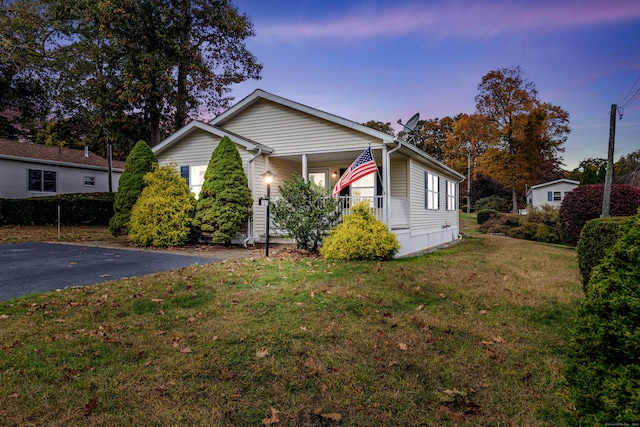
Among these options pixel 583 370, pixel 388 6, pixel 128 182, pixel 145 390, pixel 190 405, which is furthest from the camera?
pixel 388 6

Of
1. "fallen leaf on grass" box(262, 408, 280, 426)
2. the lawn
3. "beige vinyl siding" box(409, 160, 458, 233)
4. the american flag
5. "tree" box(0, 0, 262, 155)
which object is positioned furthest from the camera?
"tree" box(0, 0, 262, 155)

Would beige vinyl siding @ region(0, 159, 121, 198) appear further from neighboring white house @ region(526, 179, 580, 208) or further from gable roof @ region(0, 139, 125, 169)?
neighboring white house @ region(526, 179, 580, 208)

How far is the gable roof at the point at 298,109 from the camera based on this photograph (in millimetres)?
11000

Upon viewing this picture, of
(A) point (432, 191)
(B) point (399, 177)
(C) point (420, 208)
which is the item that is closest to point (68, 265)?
(B) point (399, 177)

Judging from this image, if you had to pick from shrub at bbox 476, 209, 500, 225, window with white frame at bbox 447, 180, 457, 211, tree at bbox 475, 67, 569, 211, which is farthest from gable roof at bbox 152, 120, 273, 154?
tree at bbox 475, 67, 569, 211

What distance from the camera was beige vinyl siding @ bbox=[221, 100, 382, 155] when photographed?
11.8 m

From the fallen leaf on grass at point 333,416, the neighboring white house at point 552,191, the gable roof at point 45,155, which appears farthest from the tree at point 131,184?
the neighboring white house at point 552,191

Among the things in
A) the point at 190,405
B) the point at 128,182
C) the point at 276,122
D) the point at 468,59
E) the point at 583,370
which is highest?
the point at 468,59

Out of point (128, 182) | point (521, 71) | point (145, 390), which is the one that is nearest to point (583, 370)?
point (145, 390)

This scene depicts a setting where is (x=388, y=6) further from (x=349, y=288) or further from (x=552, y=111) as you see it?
(x=552, y=111)

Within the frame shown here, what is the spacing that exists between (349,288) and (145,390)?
3749 mm

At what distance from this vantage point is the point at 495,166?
109 feet

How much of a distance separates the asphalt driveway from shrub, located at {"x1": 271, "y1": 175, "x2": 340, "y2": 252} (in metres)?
2.48

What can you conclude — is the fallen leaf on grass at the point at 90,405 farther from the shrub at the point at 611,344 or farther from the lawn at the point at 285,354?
the shrub at the point at 611,344
